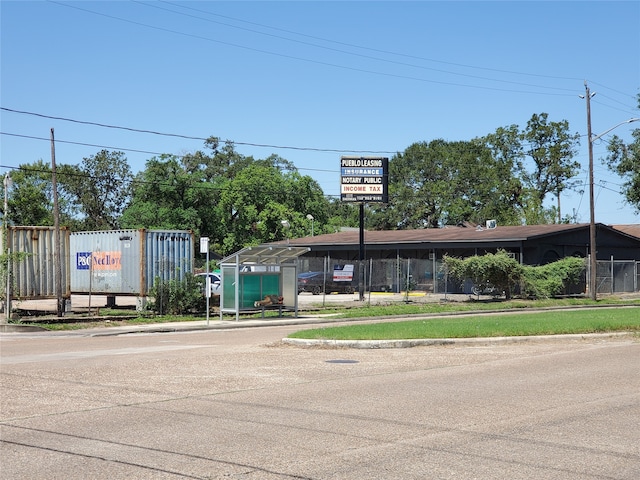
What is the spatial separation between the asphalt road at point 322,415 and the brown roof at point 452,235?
3287cm

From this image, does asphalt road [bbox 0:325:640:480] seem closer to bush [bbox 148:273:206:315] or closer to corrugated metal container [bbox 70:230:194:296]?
bush [bbox 148:273:206:315]

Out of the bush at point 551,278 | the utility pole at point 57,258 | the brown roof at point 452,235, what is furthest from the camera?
the brown roof at point 452,235

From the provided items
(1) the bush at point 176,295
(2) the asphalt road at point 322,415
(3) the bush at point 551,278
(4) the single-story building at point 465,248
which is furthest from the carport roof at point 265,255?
(3) the bush at point 551,278

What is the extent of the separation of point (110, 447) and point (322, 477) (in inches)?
95.9

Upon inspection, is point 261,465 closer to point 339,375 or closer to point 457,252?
point 339,375

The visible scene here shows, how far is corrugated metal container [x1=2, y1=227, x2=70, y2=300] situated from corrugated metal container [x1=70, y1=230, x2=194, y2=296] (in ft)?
4.13

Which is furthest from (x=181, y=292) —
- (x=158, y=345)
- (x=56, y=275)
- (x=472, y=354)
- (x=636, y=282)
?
(x=636, y=282)

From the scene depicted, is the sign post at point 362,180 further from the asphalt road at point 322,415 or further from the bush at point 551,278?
the asphalt road at point 322,415

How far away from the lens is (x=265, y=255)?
3003 centimetres

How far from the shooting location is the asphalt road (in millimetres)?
7457

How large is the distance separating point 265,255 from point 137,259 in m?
6.18

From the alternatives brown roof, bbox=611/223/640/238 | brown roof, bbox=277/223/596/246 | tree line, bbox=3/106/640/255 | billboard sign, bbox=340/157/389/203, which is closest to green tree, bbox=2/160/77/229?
tree line, bbox=3/106/640/255

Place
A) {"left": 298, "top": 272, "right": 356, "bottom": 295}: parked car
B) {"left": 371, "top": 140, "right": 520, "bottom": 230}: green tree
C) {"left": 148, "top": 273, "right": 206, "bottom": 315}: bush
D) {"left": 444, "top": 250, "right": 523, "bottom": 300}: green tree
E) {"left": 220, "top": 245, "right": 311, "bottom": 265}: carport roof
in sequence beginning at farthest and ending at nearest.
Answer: {"left": 371, "top": 140, "right": 520, "bottom": 230}: green tree → {"left": 298, "top": 272, "right": 356, "bottom": 295}: parked car → {"left": 444, "top": 250, "right": 523, "bottom": 300}: green tree → {"left": 148, "top": 273, "right": 206, "bottom": 315}: bush → {"left": 220, "top": 245, "right": 311, "bottom": 265}: carport roof

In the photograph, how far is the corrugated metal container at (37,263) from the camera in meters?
30.2
